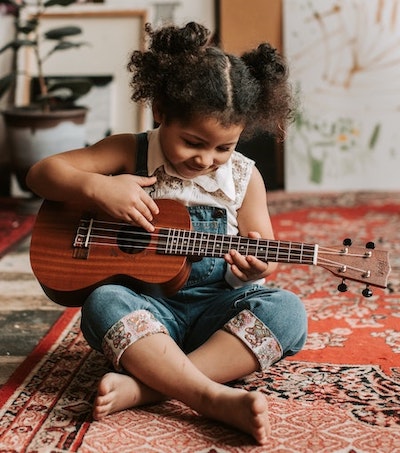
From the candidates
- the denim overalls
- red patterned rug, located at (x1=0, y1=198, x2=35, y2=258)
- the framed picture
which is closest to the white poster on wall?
the framed picture

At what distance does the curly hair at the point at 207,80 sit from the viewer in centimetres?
128

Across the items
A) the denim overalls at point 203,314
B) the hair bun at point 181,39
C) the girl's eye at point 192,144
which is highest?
the hair bun at point 181,39

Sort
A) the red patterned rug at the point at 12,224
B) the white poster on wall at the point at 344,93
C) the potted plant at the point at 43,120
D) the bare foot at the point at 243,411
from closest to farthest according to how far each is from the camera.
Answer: the bare foot at the point at 243,411 → the red patterned rug at the point at 12,224 → the potted plant at the point at 43,120 → the white poster on wall at the point at 344,93

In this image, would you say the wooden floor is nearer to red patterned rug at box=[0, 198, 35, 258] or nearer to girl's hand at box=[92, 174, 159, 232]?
red patterned rug at box=[0, 198, 35, 258]

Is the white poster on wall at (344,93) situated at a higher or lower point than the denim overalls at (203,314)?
higher

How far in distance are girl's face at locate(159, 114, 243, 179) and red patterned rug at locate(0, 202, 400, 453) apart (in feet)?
1.39

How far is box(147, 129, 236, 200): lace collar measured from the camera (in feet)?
4.55

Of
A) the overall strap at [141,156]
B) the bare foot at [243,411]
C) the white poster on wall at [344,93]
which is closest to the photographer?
the bare foot at [243,411]

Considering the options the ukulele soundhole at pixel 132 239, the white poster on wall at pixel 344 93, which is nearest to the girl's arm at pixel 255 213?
the ukulele soundhole at pixel 132 239

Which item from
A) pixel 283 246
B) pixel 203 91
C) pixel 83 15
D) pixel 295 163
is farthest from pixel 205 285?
pixel 83 15

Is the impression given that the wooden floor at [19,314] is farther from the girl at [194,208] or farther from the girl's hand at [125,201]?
the girl's hand at [125,201]

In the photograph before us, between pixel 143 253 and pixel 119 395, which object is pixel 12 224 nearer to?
pixel 143 253

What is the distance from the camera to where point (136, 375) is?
1.21 m

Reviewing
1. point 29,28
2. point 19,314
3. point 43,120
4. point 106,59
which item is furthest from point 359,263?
point 106,59
